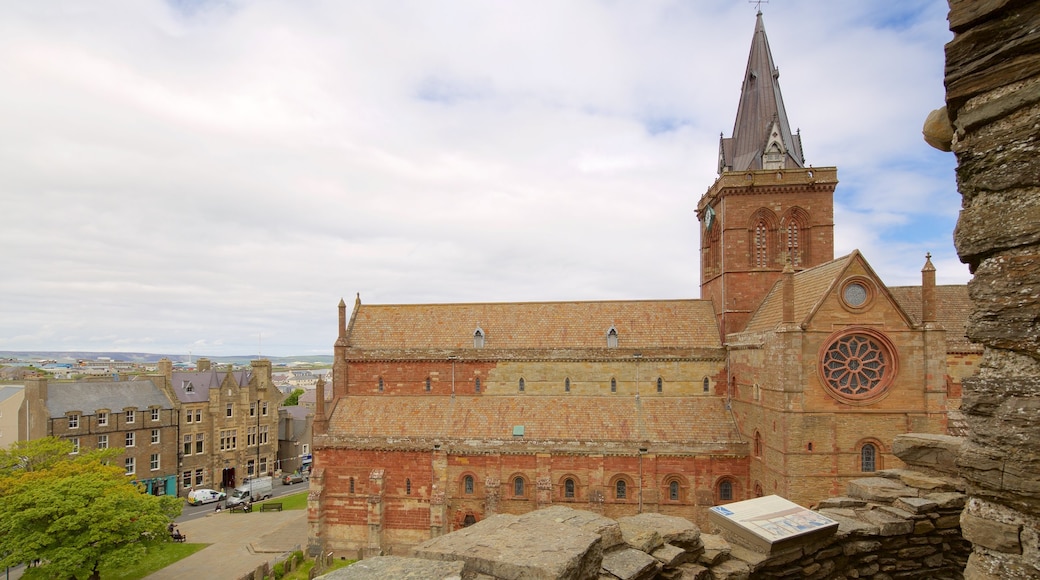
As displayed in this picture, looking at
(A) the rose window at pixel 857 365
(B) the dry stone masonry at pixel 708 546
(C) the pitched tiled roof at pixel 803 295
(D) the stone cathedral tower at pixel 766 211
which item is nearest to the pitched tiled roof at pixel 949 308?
(D) the stone cathedral tower at pixel 766 211

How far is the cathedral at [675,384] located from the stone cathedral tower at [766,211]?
0.39ft

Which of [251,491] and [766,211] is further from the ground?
[766,211]

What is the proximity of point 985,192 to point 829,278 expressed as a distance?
24.2 m

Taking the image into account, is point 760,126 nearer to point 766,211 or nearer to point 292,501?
point 766,211

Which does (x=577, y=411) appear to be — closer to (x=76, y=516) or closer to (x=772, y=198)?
(x=772, y=198)

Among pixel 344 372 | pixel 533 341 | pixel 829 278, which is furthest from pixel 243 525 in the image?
pixel 829 278

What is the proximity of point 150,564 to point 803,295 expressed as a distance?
40423mm

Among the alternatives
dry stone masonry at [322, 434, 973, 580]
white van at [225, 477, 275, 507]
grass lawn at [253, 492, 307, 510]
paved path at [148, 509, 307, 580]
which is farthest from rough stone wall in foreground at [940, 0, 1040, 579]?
white van at [225, 477, 275, 507]

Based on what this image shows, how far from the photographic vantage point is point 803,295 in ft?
91.8

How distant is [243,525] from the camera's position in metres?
43.4

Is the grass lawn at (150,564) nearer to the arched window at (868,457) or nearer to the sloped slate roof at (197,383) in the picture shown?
the sloped slate roof at (197,383)

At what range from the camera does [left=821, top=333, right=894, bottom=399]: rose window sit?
84.7 feet

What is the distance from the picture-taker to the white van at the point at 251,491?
168 ft

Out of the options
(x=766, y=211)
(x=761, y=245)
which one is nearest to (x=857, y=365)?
(x=761, y=245)
